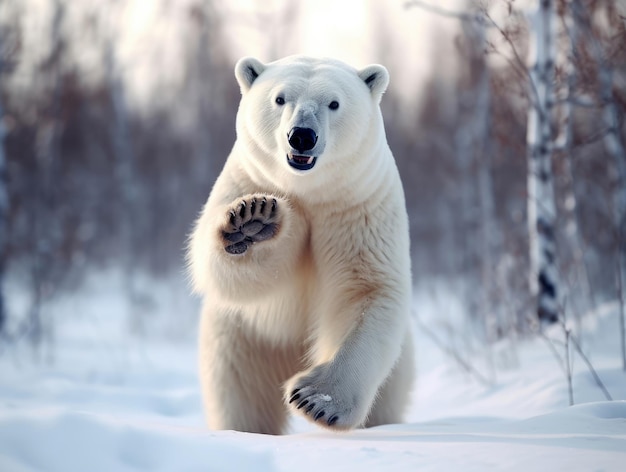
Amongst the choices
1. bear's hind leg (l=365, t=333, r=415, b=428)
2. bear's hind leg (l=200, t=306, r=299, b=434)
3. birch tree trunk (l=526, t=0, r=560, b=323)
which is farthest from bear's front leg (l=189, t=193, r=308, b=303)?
birch tree trunk (l=526, t=0, r=560, b=323)

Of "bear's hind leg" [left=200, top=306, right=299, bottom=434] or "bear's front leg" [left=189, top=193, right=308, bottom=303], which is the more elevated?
"bear's front leg" [left=189, top=193, right=308, bottom=303]

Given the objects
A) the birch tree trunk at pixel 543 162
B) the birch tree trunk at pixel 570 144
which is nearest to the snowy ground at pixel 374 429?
the birch tree trunk at pixel 543 162

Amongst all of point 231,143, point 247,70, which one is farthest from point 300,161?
point 231,143

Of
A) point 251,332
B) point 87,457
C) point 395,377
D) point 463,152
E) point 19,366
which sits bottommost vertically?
point 87,457

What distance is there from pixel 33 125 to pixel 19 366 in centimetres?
619

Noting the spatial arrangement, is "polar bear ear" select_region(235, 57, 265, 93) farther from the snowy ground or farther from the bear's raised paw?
the snowy ground

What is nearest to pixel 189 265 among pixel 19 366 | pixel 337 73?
pixel 337 73

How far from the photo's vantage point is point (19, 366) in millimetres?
5891

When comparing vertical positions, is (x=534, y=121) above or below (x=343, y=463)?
above

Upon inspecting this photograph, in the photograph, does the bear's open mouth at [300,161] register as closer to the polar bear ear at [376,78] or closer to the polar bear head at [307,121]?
the polar bear head at [307,121]

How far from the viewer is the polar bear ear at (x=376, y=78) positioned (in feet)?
9.60

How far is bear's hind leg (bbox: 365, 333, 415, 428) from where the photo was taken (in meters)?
3.10

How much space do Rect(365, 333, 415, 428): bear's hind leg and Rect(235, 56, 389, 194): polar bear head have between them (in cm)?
106

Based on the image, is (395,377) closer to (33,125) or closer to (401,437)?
(401,437)
